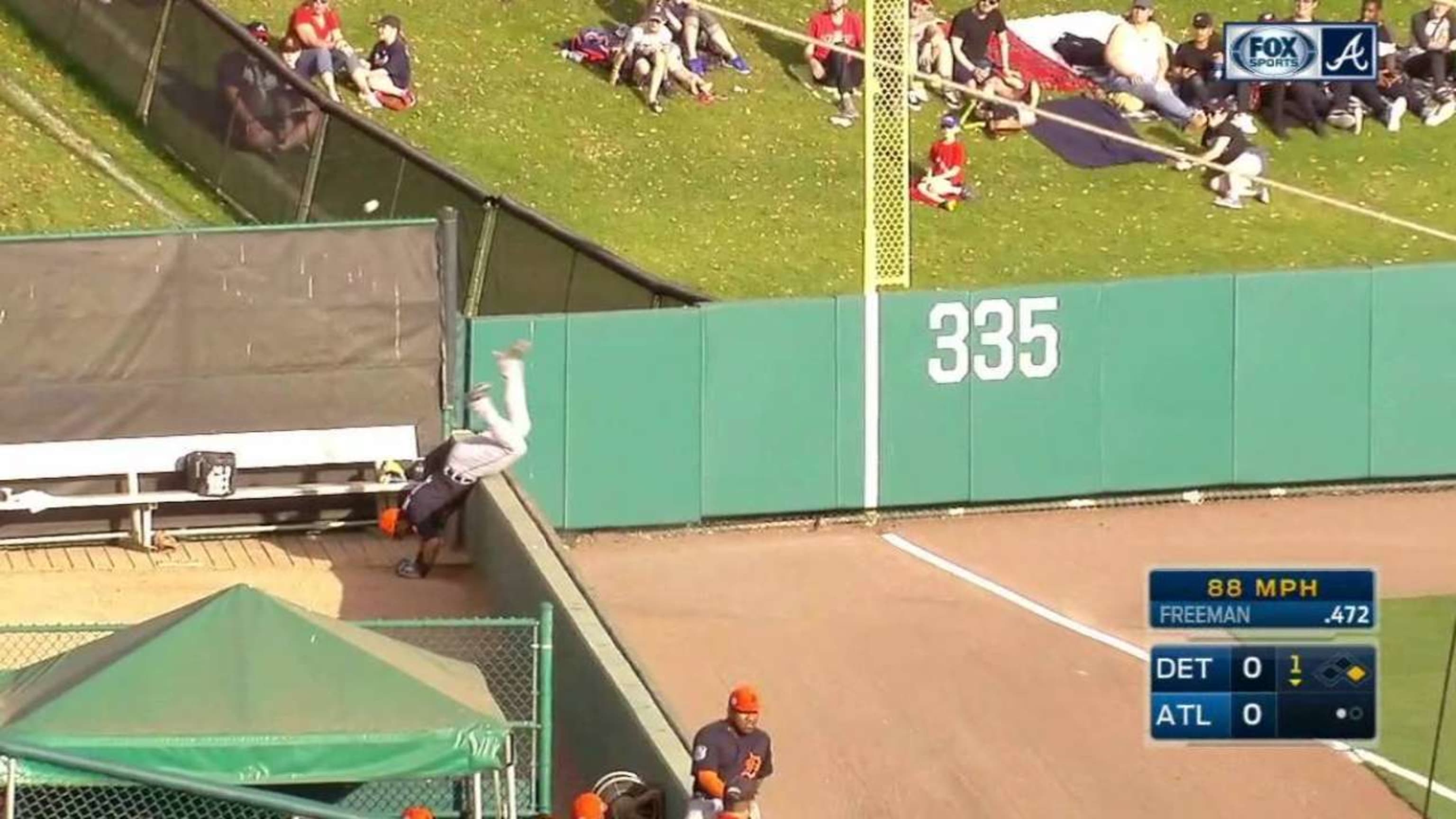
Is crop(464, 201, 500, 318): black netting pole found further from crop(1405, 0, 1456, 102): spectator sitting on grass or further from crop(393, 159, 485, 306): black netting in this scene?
crop(1405, 0, 1456, 102): spectator sitting on grass

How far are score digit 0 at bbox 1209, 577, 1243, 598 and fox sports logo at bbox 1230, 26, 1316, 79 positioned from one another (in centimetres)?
1835

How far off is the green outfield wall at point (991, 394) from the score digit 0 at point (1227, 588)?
32.0ft

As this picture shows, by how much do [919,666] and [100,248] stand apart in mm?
6635

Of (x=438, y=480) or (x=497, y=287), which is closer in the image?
(x=438, y=480)

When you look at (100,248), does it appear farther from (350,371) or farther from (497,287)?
(497,287)

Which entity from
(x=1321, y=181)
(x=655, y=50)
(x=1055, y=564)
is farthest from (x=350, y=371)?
(x=1321, y=181)

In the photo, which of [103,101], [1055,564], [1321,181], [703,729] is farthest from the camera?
[1321,181]

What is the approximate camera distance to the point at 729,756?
15.7 m

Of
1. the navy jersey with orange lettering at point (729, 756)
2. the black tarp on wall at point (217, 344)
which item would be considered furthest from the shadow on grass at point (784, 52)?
the navy jersey with orange lettering at point (729, 756)

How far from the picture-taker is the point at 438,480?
70.3 feet

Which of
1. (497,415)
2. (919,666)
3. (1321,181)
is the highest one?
(1321,181)

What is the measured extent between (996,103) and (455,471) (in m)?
11.8

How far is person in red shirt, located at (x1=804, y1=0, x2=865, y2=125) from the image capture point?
3111cm

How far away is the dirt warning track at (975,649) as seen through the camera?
19031 millimetres
